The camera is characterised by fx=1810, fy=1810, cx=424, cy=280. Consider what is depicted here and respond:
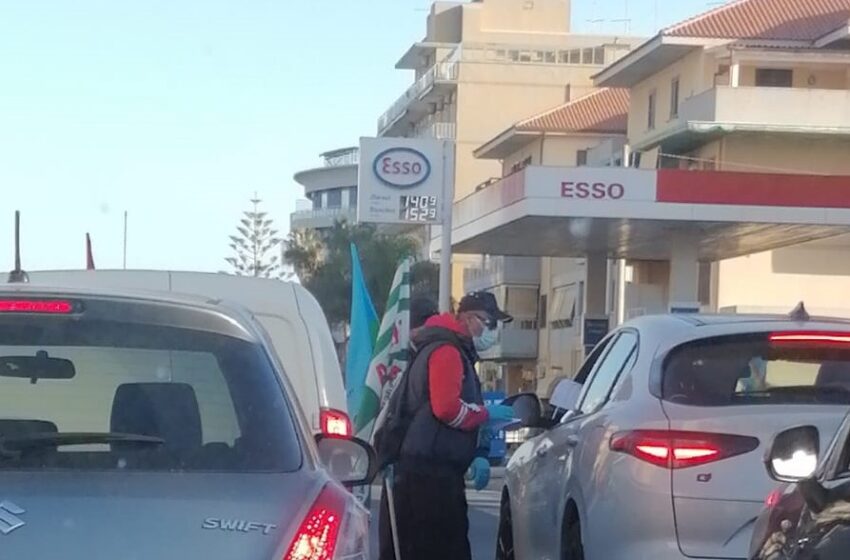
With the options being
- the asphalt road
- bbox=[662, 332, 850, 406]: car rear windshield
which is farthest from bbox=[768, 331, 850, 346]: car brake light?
the asphalt road

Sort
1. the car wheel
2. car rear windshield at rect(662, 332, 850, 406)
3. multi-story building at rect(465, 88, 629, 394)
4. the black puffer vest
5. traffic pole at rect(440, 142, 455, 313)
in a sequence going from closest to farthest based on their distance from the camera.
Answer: car rear windshield at rect(662, 332, 850, 406)
the black puffer vest
the car wheel
traffic pole at rect(440, 142, 455, 313)
multi-story building at rect(465, 88, 629, 394)

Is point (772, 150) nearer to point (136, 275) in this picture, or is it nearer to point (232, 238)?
point (136, 275)

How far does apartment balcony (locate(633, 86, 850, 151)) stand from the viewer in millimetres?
45219

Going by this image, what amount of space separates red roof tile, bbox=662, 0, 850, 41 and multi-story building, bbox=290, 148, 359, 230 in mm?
69676

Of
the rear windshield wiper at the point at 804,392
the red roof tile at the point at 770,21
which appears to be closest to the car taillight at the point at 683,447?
the rear windshield wiper at the point at 804,392

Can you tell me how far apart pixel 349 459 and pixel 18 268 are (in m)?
A: 1.24

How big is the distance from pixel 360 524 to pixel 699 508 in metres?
2.43

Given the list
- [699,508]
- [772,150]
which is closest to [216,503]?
[699,508]

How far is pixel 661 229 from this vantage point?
38531 mm

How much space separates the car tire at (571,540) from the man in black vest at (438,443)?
1280 millimetres

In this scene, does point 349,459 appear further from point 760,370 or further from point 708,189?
point 708,189

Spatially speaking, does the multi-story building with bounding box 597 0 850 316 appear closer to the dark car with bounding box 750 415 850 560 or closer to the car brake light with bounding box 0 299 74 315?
the dark car with bounding box 750 415 850 560

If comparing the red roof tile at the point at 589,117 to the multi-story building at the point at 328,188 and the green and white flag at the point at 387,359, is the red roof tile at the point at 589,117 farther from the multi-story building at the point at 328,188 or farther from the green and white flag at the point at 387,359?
the multi-story building at the point at 328,188

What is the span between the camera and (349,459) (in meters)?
5.66
